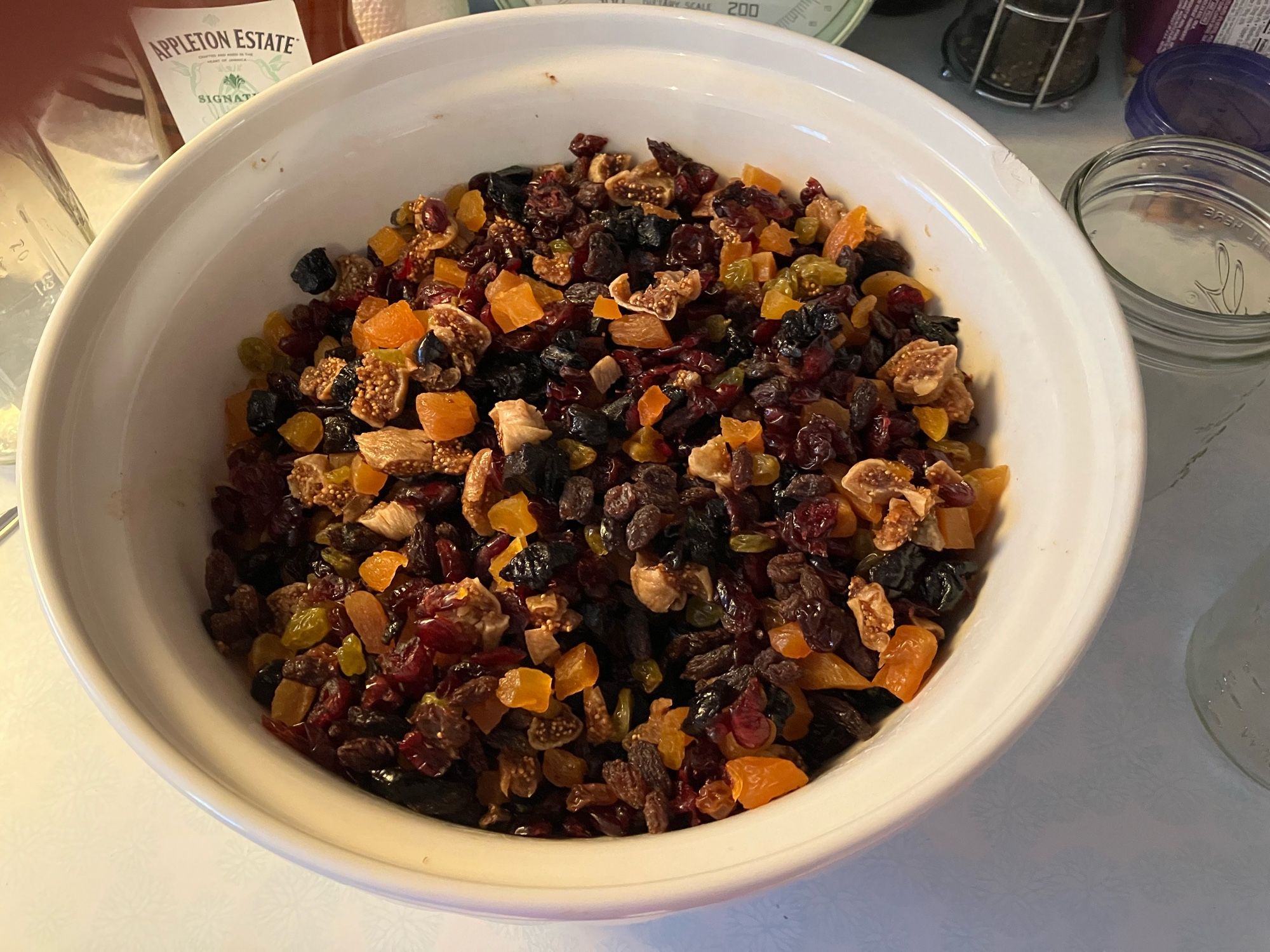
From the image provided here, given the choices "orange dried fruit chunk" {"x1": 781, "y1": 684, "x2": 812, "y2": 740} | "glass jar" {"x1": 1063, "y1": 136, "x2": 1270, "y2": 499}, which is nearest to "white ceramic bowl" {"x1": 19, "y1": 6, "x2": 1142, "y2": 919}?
"orange dried fruit chunk" {"x1": 781, "y1": 684, "x2": 812, "y2": 740}

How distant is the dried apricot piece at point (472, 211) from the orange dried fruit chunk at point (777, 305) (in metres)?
0.43

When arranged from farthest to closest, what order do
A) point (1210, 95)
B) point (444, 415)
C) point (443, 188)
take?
point (1210, 95), point (443, 188), point (444, 415)

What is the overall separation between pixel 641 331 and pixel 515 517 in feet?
0.93

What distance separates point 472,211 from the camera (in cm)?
125

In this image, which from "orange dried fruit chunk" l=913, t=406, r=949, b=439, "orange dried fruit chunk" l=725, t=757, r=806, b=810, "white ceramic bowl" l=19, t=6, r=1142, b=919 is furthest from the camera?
"orange dried fruit chunk" l=913, t=406, r=949, b=439

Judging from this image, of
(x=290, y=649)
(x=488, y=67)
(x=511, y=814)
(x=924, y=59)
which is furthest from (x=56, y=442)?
(x=924, y=59)

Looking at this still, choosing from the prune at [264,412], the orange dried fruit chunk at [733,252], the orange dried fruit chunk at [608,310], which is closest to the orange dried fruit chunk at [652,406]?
the orange dried fruit chunk at [608,310]

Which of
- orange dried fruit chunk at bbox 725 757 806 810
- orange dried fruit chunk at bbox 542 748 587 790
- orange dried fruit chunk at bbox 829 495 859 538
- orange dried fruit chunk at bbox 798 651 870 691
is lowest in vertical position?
orange dried fruit chunk at bbox 542 748 587 790

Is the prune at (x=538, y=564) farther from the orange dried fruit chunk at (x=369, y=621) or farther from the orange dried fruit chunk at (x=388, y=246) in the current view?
the orange dried fruit chunk at (x=388, y=246)

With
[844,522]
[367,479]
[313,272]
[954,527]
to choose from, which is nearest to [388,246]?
[313,272]

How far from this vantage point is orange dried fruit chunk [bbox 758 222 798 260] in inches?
45.9

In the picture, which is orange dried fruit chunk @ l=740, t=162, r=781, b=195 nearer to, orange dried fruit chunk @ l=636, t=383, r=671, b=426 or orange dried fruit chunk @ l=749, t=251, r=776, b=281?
orange dried fruit chunk @ l=749, t=251, r=776, b=281

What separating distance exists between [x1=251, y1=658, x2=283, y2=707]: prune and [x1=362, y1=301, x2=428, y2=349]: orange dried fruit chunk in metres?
0.43

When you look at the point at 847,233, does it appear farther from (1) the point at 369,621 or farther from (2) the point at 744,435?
(1) the point at 369,621
